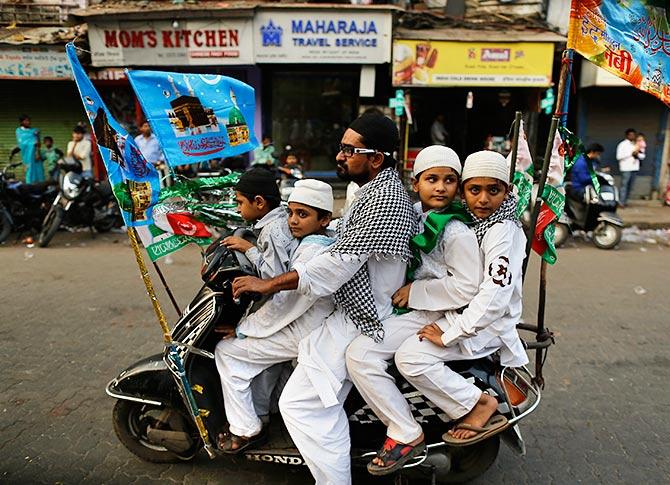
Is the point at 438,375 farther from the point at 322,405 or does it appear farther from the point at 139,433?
the point at 139,433

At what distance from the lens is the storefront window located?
1359 centimetres

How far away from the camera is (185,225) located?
2902 mm

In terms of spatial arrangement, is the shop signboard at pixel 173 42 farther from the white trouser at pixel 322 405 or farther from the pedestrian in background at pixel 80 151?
the white trouser at pixel 322 405

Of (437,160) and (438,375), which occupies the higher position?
(437,160)

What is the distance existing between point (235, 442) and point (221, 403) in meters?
0.22

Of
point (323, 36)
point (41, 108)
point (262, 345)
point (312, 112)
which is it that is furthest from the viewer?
point (312, 112)

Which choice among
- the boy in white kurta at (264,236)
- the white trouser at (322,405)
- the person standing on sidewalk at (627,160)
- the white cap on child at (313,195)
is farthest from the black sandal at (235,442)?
the person standing on sidewalk at (627,160)

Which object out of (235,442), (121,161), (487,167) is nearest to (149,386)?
(235,442)

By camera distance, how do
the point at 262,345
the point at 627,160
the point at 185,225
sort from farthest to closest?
the point at 627,160 → the point at 185,225 → the point at 262,345

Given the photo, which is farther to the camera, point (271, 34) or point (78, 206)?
point (271, 34)

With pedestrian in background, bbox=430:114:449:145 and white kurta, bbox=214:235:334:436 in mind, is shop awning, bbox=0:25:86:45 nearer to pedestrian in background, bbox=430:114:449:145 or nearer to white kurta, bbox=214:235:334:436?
pedestrian in background, bbox=430:114:449:145

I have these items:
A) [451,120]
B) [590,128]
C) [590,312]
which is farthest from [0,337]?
[590,128]

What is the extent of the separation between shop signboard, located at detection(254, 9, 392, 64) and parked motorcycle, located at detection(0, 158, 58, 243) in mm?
5263

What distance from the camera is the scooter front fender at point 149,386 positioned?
2801mm
